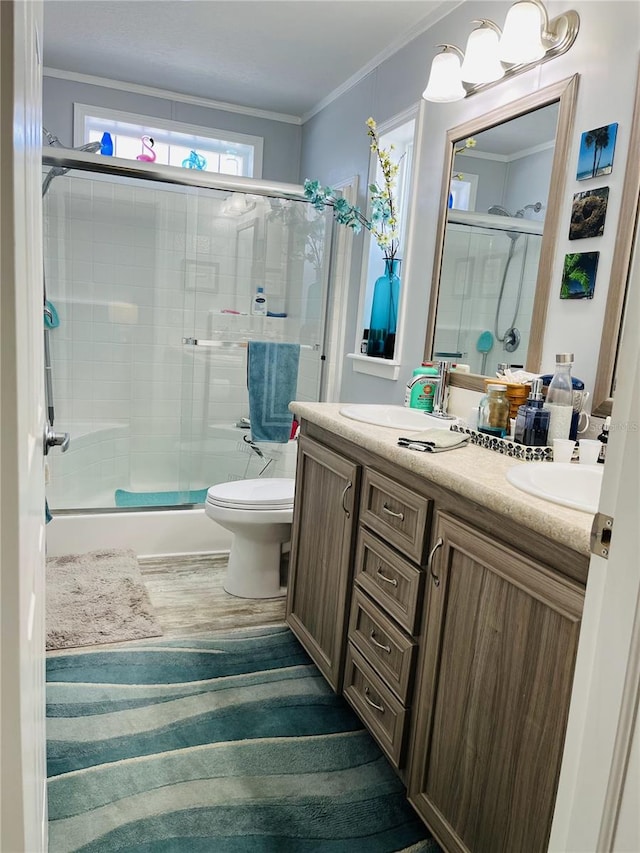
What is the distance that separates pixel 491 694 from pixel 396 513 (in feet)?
1.70

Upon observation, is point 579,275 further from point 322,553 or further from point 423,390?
point 322,553

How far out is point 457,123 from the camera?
2408 mm

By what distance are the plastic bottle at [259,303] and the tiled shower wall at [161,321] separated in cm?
3

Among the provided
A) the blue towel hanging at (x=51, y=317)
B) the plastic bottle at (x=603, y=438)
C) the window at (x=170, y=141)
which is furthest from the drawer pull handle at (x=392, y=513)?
the window at (x=170, y=141)

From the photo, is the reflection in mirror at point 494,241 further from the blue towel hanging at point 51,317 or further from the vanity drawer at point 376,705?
the blue towel hanging at point 51,317

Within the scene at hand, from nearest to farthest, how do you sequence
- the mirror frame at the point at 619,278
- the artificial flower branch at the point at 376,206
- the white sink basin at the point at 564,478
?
the white sink basin at the point at 564,478 → the mirror frame at the point at 619,278 → the artificial flower branch at the point at 376,206

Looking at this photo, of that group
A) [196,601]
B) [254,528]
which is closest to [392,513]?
[254,528]

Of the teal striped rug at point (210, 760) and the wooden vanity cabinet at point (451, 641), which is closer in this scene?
the wooden vanity cabinet at point (451, 641)

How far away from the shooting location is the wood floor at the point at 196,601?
2.51m

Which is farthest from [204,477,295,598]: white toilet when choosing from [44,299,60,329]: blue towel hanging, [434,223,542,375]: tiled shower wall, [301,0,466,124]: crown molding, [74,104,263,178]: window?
[74,104,263,178]: window

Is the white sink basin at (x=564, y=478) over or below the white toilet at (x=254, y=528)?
over

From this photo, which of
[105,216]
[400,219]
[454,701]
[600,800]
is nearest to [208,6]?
[105,216]

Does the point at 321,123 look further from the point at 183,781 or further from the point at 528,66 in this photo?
the point at 183,781

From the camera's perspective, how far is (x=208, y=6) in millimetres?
2715
